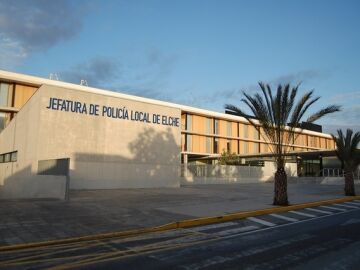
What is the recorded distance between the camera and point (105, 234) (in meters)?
9.75

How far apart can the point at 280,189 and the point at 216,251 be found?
10.5 m

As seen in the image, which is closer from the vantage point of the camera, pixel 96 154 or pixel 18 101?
pixel 96 154

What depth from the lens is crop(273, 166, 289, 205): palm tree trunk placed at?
17.5 m

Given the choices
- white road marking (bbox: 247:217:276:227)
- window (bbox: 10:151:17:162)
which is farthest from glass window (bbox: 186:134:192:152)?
white road marking (bbox: 247:217:276:227)

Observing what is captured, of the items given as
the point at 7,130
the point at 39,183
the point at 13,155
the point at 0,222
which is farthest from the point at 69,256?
the point at 7,130

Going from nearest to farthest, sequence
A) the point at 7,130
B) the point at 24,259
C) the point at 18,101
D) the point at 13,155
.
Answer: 1. the point at 24,259
2. the point at 13,155
3. the point at 7,130
4. the point at 18,101

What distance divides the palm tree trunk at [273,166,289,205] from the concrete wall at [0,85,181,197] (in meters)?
14.7

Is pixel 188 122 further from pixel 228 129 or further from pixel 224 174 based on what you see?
pixel 224 174

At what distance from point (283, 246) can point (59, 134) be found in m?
21.8

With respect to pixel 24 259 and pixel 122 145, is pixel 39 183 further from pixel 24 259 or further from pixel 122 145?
pixel 24 259

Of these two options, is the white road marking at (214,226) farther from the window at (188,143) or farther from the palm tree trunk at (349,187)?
the window at (188,143)

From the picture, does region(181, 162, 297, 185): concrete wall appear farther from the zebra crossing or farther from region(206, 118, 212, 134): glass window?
the zebra crossing

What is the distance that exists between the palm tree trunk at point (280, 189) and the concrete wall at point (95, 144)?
1475 cm

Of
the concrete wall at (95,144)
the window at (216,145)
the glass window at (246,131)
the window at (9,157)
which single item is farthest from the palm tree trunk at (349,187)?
the glass window at (246,131)
